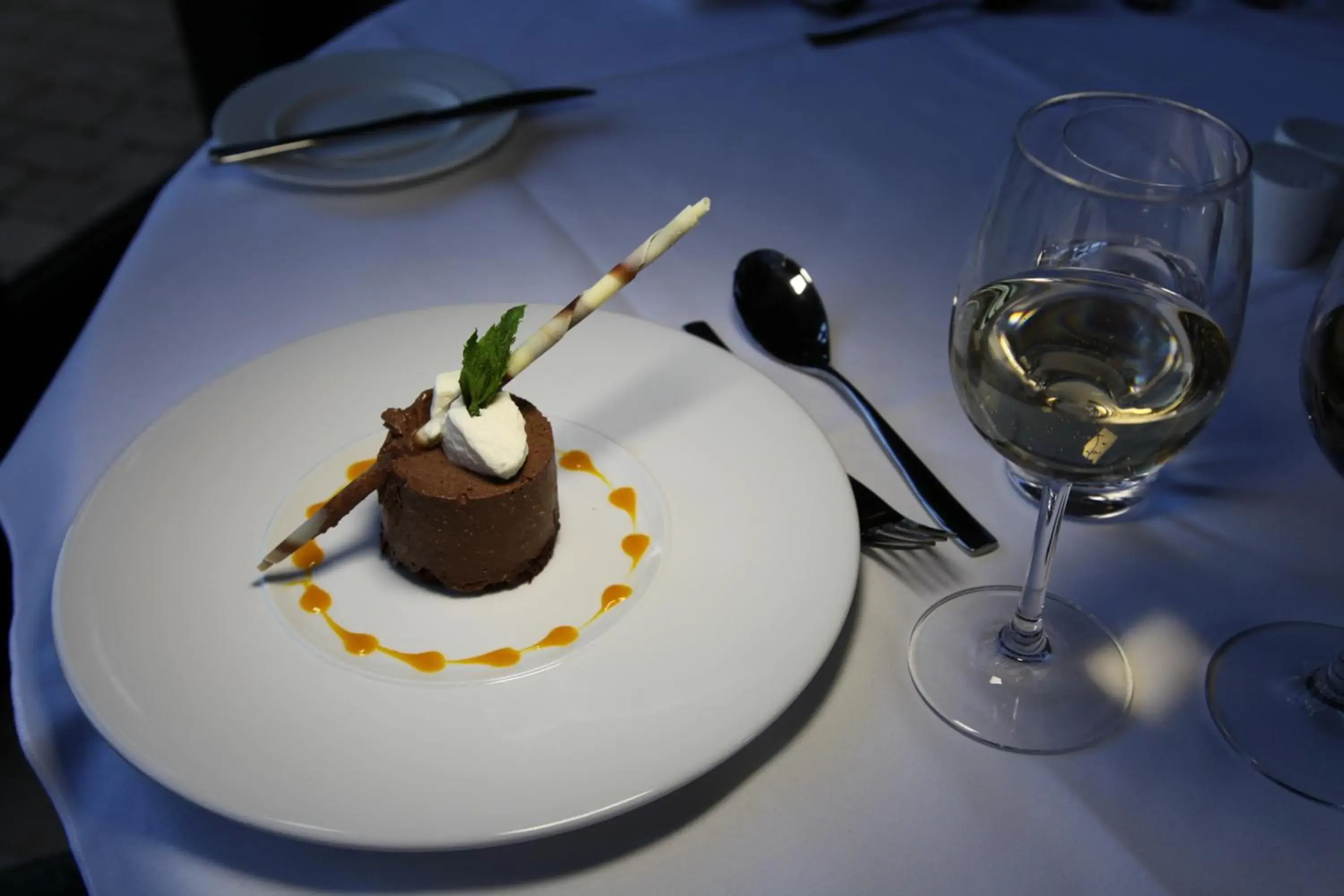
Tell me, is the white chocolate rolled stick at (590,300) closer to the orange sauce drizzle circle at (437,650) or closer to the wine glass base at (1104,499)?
the orange sauce drizzle circle at (437,650)

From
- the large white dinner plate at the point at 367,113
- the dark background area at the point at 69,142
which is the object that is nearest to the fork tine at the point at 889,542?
the large white dinner plate at the point at 367,113

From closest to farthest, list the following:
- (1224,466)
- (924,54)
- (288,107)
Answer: (1224,466)
(288,107)
(924,54)

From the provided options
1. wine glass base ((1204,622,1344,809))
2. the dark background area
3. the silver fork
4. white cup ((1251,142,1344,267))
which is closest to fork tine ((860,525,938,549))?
the silver fork

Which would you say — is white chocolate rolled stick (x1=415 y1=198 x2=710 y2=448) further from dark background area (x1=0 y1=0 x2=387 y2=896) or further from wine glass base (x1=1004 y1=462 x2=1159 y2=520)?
dark background area (x1=0 y1=0 x2=387 y2=896)

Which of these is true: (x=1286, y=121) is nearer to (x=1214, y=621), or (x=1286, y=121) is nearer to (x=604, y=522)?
(x=1214, y=621)

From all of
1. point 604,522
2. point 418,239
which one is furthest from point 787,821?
point 418,239

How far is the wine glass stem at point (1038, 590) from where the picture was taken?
80 centimetres

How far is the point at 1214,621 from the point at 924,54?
1063mm

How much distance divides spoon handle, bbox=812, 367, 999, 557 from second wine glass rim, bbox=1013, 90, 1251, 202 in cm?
33

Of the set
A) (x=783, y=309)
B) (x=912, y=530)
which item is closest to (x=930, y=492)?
(x=912, y=530)

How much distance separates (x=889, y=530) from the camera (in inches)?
37.6

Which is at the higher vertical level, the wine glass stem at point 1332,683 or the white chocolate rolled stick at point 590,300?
the white chocolate rolled stick at point 590,300

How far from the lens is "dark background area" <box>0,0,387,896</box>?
188 cm

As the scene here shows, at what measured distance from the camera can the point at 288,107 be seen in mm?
1517
